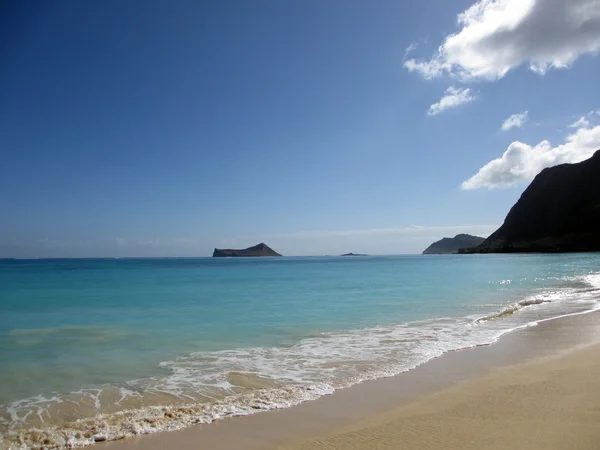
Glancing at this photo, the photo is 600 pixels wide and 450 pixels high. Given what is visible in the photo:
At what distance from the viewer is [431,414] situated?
550 cm

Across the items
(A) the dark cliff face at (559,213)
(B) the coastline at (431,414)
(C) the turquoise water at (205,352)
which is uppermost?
(A) the dark cliff face at (559,213)

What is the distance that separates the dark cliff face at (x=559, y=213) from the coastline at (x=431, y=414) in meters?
132

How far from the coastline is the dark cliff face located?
13185 cm

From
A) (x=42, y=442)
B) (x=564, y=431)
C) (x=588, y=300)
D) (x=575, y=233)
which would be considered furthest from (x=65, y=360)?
(x=575, y=233)

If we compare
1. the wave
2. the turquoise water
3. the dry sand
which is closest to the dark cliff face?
the turquoise water

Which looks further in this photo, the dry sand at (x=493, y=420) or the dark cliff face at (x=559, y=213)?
the dark cliff face at (x=559, y=213)

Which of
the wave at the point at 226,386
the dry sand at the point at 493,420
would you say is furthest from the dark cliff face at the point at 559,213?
the dry sand at the point at 493,420

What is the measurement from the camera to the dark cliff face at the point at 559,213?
118 m

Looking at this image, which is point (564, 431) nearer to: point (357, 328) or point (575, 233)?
point (357, 328)

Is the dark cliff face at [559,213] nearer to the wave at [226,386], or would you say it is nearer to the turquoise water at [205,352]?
the turquoise water at [205,352]

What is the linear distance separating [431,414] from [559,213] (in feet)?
480

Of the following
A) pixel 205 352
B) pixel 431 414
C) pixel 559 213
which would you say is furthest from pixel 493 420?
pixel 559 213

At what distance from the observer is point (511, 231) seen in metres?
143

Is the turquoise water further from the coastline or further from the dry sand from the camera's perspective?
the dry sand
